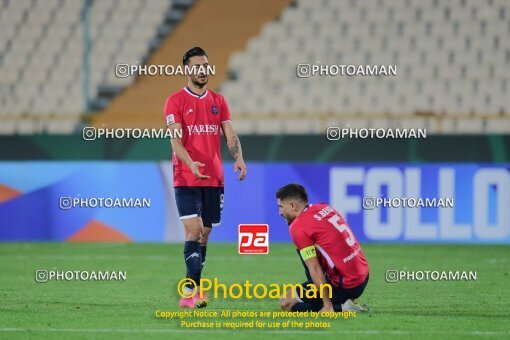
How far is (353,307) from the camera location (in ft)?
27.1

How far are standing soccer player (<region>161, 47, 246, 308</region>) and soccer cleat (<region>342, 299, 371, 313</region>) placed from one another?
1.17 metres

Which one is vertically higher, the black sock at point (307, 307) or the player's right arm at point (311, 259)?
the player's right arm at point (311, 259)

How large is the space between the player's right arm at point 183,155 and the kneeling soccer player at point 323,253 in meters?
0.78

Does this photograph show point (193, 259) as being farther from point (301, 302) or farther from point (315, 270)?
point (315, 270)

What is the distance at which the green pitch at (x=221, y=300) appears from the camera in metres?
7.39

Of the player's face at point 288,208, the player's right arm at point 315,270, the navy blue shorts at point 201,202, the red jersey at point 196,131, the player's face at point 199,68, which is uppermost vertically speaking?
the player's face at point 199,68

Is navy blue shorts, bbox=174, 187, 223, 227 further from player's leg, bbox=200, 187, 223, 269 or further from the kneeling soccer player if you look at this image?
the kneeling soccer player

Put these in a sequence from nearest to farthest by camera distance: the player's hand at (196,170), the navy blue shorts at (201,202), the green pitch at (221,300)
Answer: the green pitch at (221,300), the player's hand at (196,170), the navy blue shorts at (201,202)

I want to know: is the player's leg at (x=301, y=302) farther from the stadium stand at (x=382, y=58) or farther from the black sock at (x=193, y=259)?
the stadium stand at (x=382, y=58)

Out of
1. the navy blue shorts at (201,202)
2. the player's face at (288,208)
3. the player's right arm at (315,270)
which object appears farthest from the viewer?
the navy blue shorts at (201,202)

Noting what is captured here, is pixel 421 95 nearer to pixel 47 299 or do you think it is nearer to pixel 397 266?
pixel 397 266

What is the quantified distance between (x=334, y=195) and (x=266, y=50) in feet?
20.0

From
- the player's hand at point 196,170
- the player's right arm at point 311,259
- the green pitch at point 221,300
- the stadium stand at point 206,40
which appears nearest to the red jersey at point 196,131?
the player's hand at point 196,170

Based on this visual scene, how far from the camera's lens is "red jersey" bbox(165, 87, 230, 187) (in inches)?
349
